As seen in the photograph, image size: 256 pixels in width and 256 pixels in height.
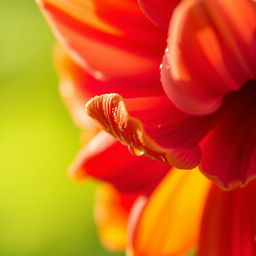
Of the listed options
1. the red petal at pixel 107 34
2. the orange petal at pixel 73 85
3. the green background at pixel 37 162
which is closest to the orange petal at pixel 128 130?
the red petal at pixel 107 34

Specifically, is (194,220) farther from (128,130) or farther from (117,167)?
(128,130)

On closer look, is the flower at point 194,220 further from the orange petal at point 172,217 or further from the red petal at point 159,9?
the red petal at point 159,9

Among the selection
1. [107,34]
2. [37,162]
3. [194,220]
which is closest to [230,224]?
[194,220]

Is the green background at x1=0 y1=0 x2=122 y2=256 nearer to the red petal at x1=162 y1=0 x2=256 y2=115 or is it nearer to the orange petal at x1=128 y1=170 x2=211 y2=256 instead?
the orange petal at x1=128 y1=170 x2=211 y2=256

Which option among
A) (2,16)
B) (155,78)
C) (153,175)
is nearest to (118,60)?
(155,78)

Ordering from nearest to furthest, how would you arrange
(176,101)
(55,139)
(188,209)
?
(176,101), (188,209), (55,139)

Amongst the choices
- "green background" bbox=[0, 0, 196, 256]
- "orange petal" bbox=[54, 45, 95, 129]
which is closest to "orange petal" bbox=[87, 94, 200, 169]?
"orange petal" bbox=[54, 45, 95, 129]

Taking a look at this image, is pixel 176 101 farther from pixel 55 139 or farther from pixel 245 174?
pixel 55 139
